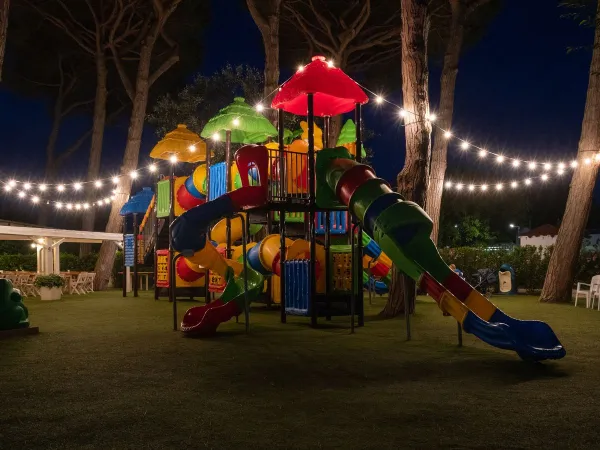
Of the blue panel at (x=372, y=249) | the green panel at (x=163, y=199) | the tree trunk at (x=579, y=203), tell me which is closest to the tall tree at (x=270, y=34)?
the green panel at (x=163, y=199)

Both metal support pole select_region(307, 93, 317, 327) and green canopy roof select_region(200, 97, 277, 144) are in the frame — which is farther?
green canopy roof select_region(200, 97, 277, 144)

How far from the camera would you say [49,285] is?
14.4 meters

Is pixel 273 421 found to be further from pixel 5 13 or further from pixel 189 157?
pixel 189 157

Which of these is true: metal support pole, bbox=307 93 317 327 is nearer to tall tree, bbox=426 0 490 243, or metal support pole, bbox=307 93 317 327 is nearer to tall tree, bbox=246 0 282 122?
tall tree, bbox=246 0 282 122

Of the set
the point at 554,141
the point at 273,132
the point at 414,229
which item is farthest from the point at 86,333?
the point at 554,141

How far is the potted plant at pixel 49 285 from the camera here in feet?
46.9

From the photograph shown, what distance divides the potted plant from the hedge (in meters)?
10.7

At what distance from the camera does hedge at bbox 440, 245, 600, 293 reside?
17.2 m

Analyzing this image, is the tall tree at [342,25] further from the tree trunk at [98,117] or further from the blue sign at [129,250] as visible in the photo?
the blue sign at [129,250]

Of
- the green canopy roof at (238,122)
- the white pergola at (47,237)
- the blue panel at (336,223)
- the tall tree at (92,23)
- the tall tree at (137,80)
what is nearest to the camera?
the blue panel at (336,223)

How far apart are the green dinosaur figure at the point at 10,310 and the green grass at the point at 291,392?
50 cm

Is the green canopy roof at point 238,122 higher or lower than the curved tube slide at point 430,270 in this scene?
higher

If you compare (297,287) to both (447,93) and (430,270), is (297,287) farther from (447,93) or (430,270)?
(447,93)

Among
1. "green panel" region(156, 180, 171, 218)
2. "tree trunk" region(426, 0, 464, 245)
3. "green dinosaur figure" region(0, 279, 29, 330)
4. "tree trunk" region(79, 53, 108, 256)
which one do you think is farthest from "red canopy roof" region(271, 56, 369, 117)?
"tree trunk" region(79, 53, 108, 256)
